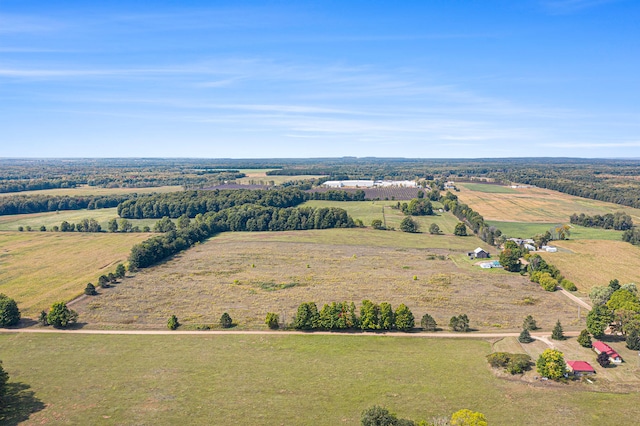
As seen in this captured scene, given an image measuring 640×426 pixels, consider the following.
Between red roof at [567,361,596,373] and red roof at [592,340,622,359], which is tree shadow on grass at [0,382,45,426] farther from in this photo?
red roof at [592,340,622,359]

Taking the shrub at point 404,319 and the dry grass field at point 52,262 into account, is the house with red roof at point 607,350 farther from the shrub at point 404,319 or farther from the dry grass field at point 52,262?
the dry grass field at point 52,262

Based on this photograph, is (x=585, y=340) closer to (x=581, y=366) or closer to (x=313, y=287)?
(x=581, y=366)

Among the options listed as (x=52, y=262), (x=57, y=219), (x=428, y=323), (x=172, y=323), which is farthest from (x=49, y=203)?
(x=428, y=323)

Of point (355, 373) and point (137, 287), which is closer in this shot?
point (355, 373)

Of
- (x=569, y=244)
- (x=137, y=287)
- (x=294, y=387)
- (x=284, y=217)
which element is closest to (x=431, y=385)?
(x=294, y=387)

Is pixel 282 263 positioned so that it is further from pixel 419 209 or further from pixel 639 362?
pixel 419 209

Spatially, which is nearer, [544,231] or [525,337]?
[525,337]

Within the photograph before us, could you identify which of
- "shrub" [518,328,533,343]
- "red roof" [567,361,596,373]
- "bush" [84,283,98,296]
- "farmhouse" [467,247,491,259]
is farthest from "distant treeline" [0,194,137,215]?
"red roof" [567,361,596,373]
